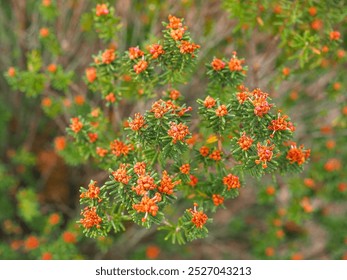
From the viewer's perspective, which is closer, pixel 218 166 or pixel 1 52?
pixel 218 166

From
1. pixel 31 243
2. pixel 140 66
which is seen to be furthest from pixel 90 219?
pixel 31 243

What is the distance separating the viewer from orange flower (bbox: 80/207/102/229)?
7.06 feet

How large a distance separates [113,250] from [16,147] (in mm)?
1589

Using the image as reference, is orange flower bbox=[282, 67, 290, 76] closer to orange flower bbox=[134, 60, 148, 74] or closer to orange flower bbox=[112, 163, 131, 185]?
orange flower bbox=[134, 60, 148, 74]

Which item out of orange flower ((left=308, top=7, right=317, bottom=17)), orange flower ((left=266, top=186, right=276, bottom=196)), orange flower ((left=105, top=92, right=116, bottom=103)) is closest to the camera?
orange flower ((left=105, top=92, right=116, bottom=103))

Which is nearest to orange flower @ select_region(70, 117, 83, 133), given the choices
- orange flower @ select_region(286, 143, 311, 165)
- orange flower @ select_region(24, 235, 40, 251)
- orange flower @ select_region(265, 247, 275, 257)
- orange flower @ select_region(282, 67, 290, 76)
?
orange flower @ select_region(286, 143, 311, 165)

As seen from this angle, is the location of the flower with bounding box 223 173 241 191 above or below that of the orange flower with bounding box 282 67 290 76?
below

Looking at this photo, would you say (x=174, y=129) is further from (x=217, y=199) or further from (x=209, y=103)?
(x=217, y=199)

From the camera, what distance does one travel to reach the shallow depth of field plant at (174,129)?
220cm

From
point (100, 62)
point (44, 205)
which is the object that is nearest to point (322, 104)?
point (100, 62)

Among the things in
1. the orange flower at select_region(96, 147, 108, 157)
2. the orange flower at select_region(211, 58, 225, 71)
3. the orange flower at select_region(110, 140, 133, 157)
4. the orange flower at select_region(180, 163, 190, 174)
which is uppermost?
the orange flower at select_region(211, 58, 225, 71)

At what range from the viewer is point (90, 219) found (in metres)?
2.15
